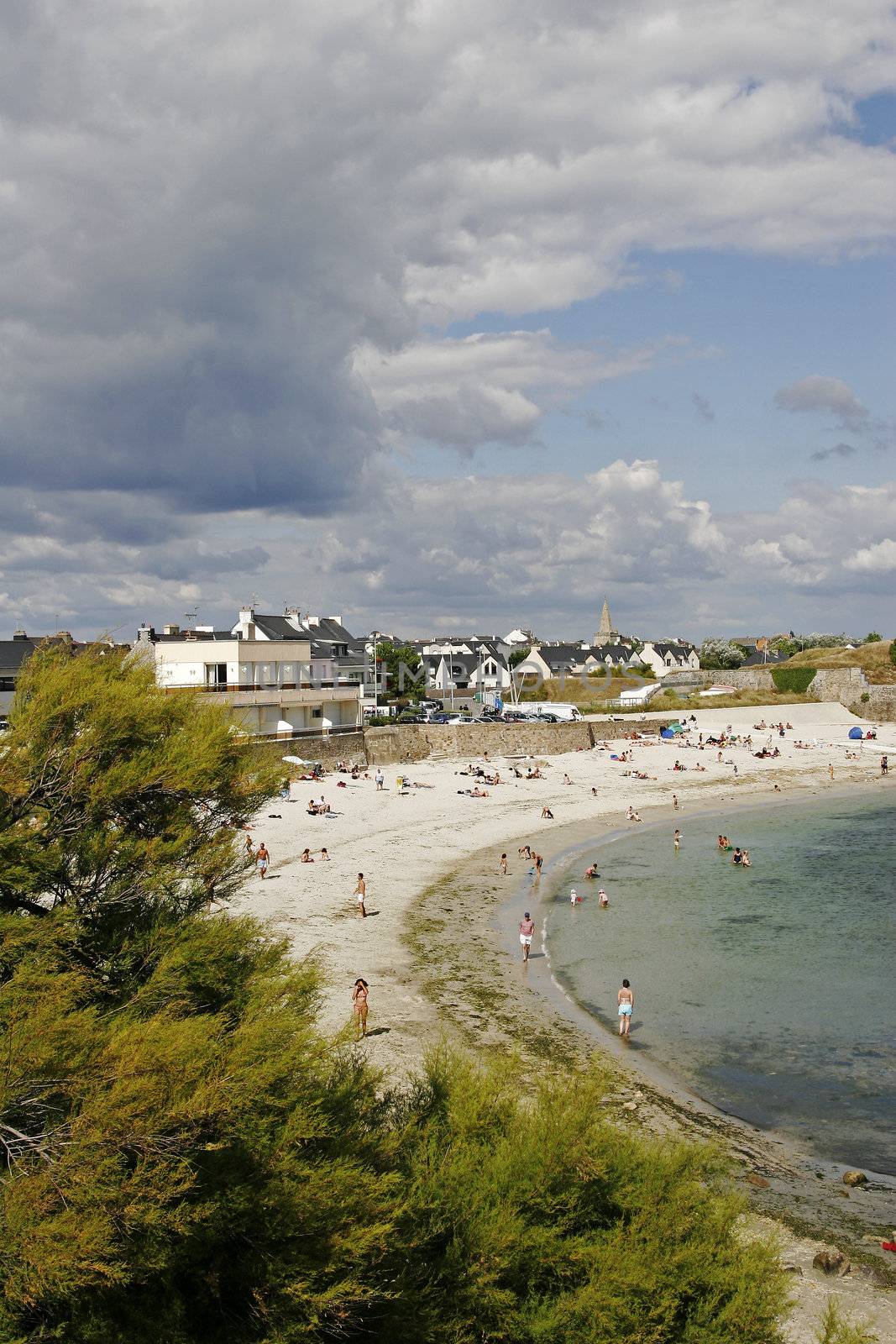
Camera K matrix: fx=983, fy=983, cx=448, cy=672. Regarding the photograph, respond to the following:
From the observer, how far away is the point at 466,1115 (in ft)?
28.4

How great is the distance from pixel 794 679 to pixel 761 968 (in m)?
71.3

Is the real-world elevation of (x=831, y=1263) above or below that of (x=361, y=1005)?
below

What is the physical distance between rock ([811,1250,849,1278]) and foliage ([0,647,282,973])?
26.0ft

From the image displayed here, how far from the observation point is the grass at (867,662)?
91688mm

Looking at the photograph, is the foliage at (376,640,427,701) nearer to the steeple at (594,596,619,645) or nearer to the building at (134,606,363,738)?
the building at (134,606,363,738)

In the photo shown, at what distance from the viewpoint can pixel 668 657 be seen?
152875 mm

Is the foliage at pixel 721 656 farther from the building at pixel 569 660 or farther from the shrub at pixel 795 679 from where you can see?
the shrub at pixel 795 679

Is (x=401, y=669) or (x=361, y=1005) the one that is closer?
(x=361, y=1005)

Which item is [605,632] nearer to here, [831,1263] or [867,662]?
[867,662]

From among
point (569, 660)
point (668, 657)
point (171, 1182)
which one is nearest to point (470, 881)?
point (171, 1182)

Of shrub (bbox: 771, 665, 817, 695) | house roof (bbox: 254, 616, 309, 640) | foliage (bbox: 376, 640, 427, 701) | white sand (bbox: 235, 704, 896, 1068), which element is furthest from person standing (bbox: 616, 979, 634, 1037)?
shrub (bbox: 771, 665, 817, 695)

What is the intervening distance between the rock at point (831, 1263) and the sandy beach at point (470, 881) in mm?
115

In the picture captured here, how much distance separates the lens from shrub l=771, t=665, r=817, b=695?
89.4 metres

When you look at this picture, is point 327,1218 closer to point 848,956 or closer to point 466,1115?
point 466,1115
